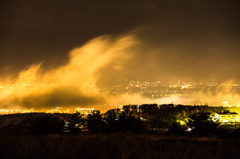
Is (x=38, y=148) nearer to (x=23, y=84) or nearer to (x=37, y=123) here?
(x=37, y=123)

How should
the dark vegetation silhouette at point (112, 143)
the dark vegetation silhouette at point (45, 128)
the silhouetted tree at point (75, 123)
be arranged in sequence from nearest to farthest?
the dark vegetation silhouette at point (112, 143) → the dark vegetation silhouette at point (45, 128) → the silhouetted tree at point (75, 123)

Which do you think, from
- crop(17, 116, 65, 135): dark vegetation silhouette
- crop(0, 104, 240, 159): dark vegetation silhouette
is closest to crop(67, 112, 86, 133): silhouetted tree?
crop(0, 104, 240, 159): dark vegetation silhouette

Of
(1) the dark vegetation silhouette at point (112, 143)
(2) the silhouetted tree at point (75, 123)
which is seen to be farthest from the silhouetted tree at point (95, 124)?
(2) the silhouetted tree at point (75, 123)

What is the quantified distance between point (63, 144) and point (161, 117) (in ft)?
44.1

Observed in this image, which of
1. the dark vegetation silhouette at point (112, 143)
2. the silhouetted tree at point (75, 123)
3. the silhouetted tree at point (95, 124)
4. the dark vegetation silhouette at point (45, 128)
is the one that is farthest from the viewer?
the silhouetted tree at point (95, 124)

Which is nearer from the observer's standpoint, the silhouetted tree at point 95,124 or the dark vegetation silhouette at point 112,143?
the dark vegetation silhouette at point 112,143

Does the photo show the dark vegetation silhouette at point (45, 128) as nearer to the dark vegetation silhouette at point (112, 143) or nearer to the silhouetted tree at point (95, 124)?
the dark vegetation silhouette at point (112, 143)

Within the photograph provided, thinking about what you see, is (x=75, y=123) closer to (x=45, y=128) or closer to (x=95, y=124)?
(x=95, y=124)

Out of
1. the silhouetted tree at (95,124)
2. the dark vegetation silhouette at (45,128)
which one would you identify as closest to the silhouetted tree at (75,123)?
the dark vegetation silhouette at (45,128)

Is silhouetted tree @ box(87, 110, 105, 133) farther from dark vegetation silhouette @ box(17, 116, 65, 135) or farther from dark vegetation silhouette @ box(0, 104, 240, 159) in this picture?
dark vegetation silhouette @ box(17, 116, 65, 135)

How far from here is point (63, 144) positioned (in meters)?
5.00

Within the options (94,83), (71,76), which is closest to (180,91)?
(94,83)

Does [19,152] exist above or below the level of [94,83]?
below

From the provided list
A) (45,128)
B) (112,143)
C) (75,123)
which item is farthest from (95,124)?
(112,143)
